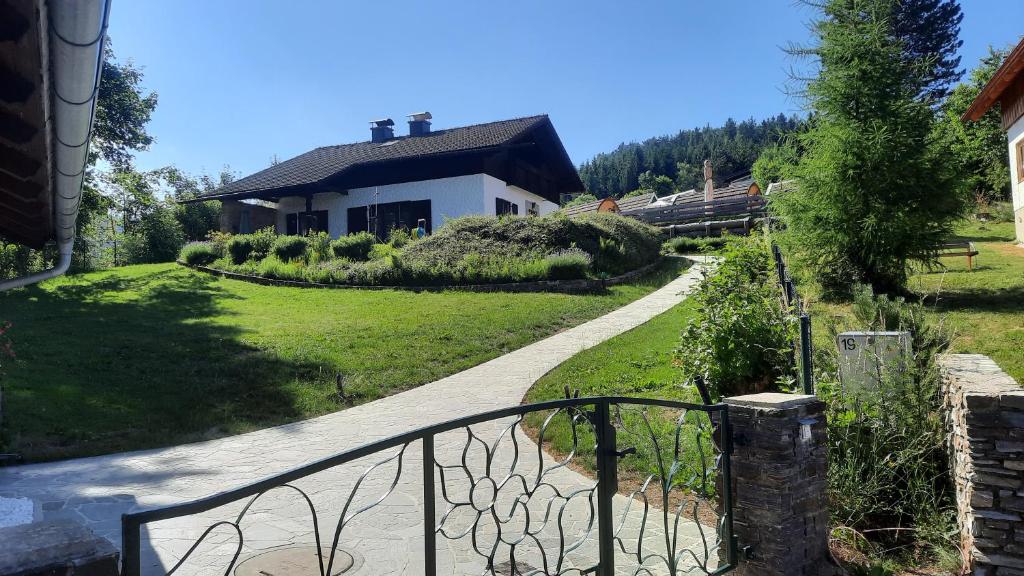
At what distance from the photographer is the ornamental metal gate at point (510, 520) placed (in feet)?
9.21

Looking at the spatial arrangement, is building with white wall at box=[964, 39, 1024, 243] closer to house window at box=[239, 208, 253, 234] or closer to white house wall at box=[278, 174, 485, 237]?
white house wall at box=[278, 174, 485, 237]

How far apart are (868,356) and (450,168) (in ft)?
68.6

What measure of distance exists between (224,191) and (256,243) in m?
6.45

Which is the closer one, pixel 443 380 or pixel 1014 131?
pixel 443 380

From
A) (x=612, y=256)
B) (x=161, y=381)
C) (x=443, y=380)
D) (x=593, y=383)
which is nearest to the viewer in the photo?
(x=593, y=383)

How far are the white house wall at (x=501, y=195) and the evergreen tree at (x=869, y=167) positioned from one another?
1419cm

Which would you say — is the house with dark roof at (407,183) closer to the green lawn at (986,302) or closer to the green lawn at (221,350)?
the green lawn at (221,350)

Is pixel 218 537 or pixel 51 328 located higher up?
pixel 51 328

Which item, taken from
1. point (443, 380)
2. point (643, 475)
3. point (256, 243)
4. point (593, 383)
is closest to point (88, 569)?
point (643, 475)

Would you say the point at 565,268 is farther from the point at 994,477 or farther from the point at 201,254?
the point at 201,254

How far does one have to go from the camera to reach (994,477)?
3615 millimetres

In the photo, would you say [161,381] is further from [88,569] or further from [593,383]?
[88,569]

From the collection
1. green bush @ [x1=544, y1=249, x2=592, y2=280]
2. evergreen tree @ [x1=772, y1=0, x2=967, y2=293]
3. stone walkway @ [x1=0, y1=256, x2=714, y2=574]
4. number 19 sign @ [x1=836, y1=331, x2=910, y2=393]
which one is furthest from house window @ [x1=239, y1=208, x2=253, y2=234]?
number 19 sign @ [x1=836, y1=331, x2=910, y2=393]

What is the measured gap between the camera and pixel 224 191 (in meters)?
26.8
